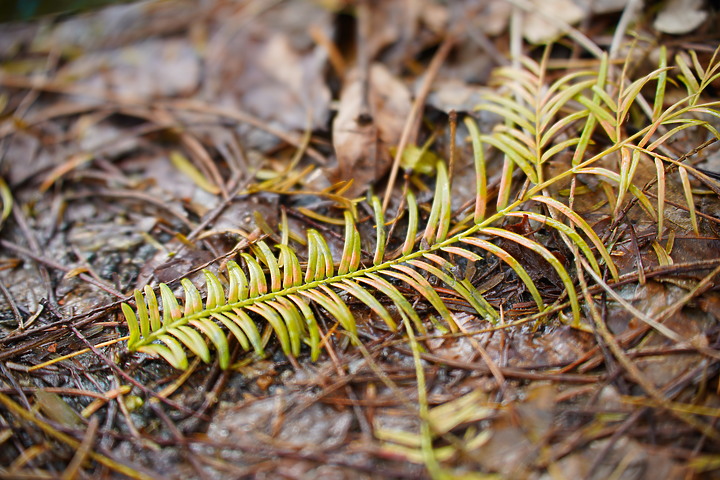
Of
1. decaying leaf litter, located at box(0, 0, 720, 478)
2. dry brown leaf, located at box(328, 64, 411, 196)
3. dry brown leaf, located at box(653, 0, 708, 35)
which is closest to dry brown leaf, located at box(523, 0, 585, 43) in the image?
decaying leaf litter, located at box(0, 0, 720, 478)

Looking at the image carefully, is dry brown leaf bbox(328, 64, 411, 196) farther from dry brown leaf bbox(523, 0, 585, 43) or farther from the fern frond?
dry brown leaf bbox(523, 0, 585, 43)

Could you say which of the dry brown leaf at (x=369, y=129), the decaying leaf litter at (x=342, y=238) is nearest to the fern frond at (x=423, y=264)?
the decaying leaf litter at (x=342, y=238)

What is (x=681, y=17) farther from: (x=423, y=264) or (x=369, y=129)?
(x=423, y=264)

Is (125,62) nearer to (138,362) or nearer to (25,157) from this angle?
(25,157)

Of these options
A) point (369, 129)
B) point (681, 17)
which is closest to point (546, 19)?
point (681, 17)

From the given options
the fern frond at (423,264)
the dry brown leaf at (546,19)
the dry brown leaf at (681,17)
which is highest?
the dry brown leaf at (546,19)

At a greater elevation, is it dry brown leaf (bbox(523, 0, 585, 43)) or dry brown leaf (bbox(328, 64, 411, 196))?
dry brown leaf (bbox(523, 0, 585, 43))

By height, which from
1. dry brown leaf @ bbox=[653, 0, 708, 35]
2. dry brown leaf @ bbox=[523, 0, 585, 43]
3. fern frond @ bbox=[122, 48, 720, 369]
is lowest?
fern frond @ bbox=[122, 48, 720, 369]

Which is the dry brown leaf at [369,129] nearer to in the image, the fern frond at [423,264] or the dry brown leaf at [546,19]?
the fern frond at [423,264]

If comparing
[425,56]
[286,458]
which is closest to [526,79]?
[425,56]
